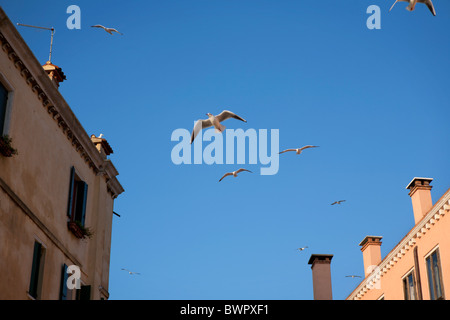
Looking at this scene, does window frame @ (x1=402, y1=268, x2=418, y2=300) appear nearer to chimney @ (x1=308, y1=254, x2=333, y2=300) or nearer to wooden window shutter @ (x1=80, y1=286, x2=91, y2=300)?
chimney @ (x1=308, y1=254, x2=333, y2=300)

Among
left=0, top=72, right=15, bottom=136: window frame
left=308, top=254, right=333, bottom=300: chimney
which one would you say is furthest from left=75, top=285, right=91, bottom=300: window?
left=308, top=254, right=333, bottom=300: chimney

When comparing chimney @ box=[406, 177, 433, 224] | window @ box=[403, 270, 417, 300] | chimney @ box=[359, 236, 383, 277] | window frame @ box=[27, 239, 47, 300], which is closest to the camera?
window frame @ box=[27, 239, 47, 300]

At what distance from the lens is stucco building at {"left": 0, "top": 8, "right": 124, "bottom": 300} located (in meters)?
14.9

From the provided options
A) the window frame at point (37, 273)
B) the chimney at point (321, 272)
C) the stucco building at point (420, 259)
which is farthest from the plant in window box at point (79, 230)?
the chimney at point (321, 272)

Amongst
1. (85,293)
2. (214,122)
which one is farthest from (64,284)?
(214,122)

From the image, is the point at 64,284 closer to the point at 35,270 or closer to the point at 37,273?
the point at 37,273

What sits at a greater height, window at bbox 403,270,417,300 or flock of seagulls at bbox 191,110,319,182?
flock of seagulls at bbox 191,110,319,182

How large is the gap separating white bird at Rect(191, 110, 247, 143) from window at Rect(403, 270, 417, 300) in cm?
944

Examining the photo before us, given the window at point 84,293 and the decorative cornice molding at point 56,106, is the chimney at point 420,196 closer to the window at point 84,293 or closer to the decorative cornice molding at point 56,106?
the decorative cornice molding at point 56,106

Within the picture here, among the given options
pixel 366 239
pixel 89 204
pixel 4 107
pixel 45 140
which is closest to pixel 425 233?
pixel 366 239

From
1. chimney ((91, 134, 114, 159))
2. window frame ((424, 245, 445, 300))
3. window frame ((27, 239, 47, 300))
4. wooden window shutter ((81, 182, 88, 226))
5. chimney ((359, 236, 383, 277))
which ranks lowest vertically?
window frame ((27, 239, 47, 300))

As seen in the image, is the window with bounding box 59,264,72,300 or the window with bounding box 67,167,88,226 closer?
the window with bounding box 59,264,72,300
